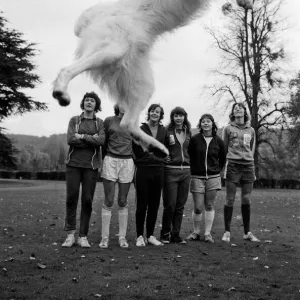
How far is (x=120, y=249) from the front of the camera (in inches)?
227

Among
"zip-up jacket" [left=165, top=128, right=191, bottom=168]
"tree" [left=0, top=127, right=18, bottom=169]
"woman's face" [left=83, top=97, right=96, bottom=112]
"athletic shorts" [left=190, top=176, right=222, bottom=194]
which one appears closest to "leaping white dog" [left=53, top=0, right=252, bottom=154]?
"woman's face" [left=83, top=97, right=96, bottom=112]

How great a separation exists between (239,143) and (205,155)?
0.52 m

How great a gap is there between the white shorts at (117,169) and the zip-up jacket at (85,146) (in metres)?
0.12

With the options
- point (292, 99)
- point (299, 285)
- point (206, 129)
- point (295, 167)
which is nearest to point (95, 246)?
point (206, 129)

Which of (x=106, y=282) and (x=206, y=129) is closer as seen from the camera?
(x=106, y=282)

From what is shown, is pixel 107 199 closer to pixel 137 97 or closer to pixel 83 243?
pixel 83 243

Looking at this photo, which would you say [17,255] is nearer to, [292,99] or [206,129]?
[206,129]

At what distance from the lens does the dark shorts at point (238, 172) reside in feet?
21.0

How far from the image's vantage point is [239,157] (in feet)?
21.0

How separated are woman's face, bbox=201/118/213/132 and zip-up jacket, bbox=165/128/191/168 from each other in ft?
1.21

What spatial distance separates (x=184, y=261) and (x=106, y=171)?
1.51 metres

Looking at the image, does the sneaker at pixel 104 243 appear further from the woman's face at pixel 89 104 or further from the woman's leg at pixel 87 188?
the woman's face at pixel 89 104

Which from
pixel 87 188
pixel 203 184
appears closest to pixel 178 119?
pixel 203 184

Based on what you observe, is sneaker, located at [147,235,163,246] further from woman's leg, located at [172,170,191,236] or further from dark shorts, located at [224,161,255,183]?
dark shorts, located at [224,161,255,183]
